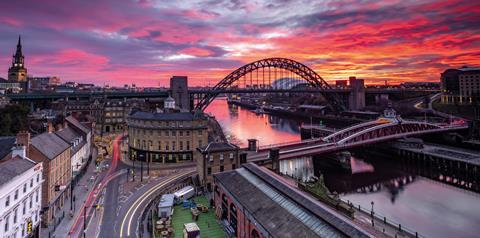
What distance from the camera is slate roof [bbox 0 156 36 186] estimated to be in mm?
19377

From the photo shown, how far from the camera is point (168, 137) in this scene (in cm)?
4769

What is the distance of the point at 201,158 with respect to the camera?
3406 centimetres

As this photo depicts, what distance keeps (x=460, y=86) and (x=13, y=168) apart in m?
130

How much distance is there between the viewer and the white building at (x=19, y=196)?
19.2 m

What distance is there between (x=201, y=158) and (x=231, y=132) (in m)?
60.6

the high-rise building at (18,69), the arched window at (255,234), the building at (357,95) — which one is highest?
the high-rise building at (18,69)

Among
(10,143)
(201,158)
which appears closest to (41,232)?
(10,143)

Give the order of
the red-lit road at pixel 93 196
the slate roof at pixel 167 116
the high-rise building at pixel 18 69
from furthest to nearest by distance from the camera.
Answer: the high-rise building at pixel 18 69 < the slate roof at pixel 167 116 < the red-lit road at pixel 93 196

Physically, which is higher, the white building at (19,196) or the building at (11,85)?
the building at (11,85)

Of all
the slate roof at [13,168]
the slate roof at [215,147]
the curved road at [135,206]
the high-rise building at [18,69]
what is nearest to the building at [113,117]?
the curved road at [135,206]

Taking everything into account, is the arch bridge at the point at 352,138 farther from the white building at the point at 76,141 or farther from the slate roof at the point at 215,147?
the white building at the point at 76,141

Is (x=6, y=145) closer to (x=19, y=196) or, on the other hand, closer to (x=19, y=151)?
(x=19, y=151)

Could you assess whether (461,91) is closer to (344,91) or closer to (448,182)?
(344,91)

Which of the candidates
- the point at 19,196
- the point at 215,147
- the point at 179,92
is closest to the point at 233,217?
the point at 215,147
